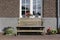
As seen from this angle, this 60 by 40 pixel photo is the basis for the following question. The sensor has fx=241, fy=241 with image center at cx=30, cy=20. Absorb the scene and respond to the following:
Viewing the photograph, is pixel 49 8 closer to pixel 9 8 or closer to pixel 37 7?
pixel 37 7

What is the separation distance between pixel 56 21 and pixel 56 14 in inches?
20.0

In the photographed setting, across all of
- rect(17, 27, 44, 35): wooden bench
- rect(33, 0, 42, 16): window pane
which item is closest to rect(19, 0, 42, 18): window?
rect(33, 0, 42, 16): window pane

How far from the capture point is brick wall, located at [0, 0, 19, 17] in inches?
690

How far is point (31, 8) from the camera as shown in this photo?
58.4 ft

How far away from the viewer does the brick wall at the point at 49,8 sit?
17.5 metres

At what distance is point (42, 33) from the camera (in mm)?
16719

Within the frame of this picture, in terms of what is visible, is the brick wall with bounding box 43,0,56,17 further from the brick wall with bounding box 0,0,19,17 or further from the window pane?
the brick wall with bounding box 0,0,19,17

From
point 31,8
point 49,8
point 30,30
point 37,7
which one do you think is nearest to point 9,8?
point 31,8

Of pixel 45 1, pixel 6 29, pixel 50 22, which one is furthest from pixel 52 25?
pixel 6 29

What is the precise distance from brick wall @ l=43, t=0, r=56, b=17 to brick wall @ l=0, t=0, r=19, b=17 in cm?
203

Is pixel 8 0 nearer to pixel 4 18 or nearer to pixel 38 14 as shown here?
→ pixel 4 18

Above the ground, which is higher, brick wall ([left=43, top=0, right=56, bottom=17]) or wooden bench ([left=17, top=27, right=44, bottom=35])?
brick wall ([left=43, top=0, right=56, bottom=17])

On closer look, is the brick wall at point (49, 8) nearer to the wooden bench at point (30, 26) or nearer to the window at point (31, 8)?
the window at point (31, 8)

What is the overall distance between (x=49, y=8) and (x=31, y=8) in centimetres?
134
